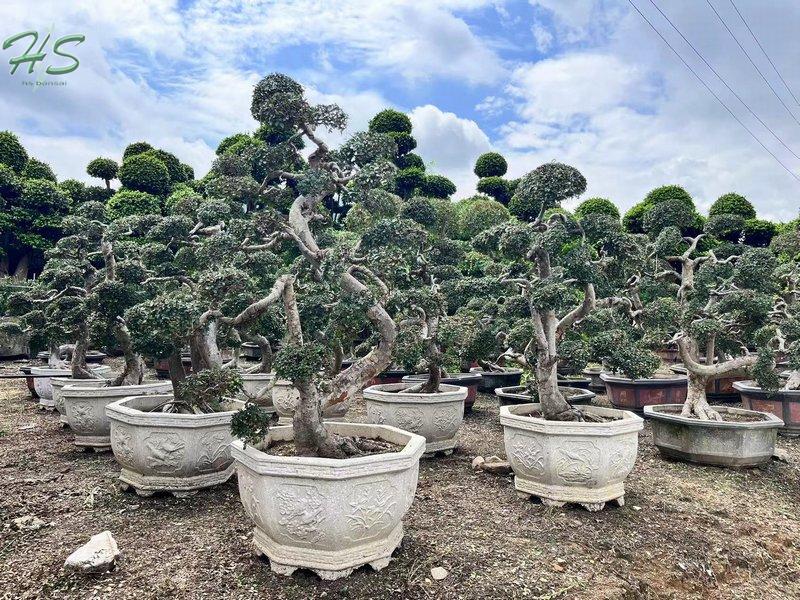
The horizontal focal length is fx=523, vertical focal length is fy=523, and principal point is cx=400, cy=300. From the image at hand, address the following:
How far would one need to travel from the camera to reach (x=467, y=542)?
2973 millimetres

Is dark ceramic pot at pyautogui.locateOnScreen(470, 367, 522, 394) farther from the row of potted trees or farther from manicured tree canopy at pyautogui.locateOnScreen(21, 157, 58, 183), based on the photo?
manicured tree canopy at pyautogui.locateOnScreen(21, 157, 58, 183)

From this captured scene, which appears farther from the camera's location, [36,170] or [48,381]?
[36,170]

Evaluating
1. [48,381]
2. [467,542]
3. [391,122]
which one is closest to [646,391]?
[467,542]

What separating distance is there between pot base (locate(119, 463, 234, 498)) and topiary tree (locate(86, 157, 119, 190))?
18667 mm

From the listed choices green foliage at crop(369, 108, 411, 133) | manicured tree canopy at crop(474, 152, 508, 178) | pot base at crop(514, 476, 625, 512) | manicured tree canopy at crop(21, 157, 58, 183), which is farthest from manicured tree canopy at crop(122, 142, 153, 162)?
pot base at crop(514, 476, 625, 512)

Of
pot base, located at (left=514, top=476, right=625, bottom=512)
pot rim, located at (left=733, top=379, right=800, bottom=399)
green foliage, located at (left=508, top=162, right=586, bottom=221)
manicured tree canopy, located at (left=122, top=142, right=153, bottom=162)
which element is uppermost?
manicured tree canopy, located at (left=122, top=142, right=153, bottom=162)

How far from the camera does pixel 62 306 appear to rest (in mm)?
5484

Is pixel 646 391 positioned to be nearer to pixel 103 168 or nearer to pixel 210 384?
pixel 210 384

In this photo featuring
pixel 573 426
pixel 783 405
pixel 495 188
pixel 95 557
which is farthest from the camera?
pixel 495 188

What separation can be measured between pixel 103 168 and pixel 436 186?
1219 cm

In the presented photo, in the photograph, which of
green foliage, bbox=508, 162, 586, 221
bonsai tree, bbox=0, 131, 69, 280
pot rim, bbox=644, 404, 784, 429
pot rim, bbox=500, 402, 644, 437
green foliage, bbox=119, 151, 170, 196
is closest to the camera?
pot rim, bbox=500, 402, 644, 437

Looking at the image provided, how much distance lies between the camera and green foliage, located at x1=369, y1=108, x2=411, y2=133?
20.1 metres

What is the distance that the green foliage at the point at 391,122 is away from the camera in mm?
20078

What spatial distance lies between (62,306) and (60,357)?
4.21 meters
